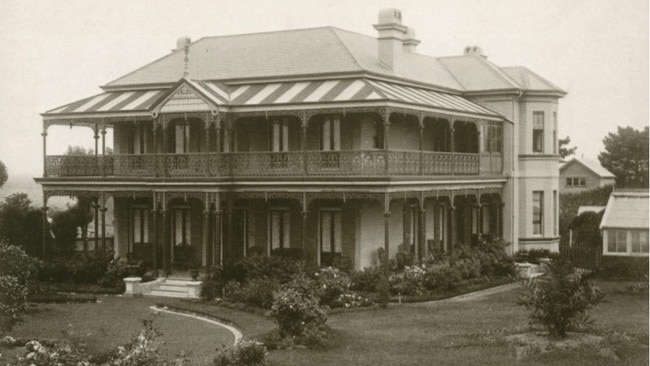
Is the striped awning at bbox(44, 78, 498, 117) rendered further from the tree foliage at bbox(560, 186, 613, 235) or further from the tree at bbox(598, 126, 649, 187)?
the tree at bbox(598, 126, 649, 187)

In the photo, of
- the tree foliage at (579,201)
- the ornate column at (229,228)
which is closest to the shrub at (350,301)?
the ornate column at (229,228)

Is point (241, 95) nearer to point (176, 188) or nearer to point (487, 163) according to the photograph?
point (176, 188)

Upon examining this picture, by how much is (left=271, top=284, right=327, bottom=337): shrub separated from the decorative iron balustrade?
8854 millimetres

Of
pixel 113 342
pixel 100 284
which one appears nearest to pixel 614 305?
pixel 113 342

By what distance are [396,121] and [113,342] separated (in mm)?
15957

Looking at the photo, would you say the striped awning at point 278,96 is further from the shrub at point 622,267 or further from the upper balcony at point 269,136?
the shrub at point 622,267

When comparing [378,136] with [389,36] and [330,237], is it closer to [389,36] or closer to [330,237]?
[330,237]

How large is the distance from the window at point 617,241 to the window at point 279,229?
12.4 m

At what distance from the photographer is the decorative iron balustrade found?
29.7 meters

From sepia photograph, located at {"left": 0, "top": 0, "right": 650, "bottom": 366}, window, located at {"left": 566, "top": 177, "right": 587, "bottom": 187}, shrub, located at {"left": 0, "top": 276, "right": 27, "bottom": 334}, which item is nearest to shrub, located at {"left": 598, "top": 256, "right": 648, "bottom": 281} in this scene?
sepia photograph, located at {"left": 0, "top": 0, "right": 650, "bottom": 366}

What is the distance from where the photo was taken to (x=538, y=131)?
→ 40.2 meters

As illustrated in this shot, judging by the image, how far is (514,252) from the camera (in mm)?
39375

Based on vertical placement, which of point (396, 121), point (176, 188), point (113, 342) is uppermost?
point (396, 121)

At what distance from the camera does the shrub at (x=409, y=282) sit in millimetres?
28797
